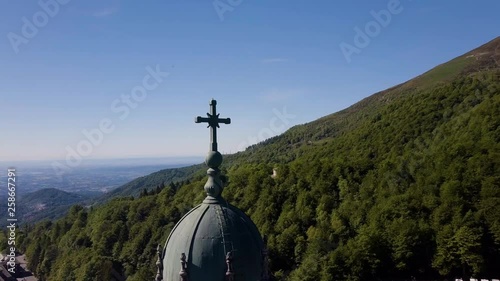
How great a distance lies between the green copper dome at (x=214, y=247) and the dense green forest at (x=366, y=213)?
39.1 m

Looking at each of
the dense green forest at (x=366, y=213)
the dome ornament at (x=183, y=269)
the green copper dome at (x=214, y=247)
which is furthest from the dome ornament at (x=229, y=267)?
the dense green forest at (x=366, y=213)

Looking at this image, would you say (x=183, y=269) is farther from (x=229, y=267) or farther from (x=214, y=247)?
(x=229, y=267)

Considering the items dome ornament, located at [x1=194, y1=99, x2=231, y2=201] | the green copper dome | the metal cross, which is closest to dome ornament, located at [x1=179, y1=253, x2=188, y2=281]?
the green copper dome

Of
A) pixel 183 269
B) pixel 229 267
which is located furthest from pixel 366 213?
pixel 183 269

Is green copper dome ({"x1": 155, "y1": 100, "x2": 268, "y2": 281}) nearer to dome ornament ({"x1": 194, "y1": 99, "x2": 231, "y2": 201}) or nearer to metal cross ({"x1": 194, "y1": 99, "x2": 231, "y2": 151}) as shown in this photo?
dome ornament ({"x1": 194, "y1": 99, "x2": 231, "y2": 201})

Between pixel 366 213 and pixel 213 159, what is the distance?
52.0 metres

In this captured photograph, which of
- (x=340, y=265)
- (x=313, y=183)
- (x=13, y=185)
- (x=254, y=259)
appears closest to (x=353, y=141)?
(x=313, y=183)

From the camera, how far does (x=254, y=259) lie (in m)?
9.16

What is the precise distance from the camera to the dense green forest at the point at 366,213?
46.9 m

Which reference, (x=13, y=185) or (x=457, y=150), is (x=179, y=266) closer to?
(x=13, y=185)

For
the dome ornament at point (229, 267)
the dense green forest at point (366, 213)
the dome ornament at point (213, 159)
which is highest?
the dome ornament at point (213, 159)

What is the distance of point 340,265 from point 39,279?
207 ft

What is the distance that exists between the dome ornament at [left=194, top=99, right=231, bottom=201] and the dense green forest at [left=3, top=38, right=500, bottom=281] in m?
39.2

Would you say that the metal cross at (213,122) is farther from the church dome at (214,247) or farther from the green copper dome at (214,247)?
the church dome at (214,247)
